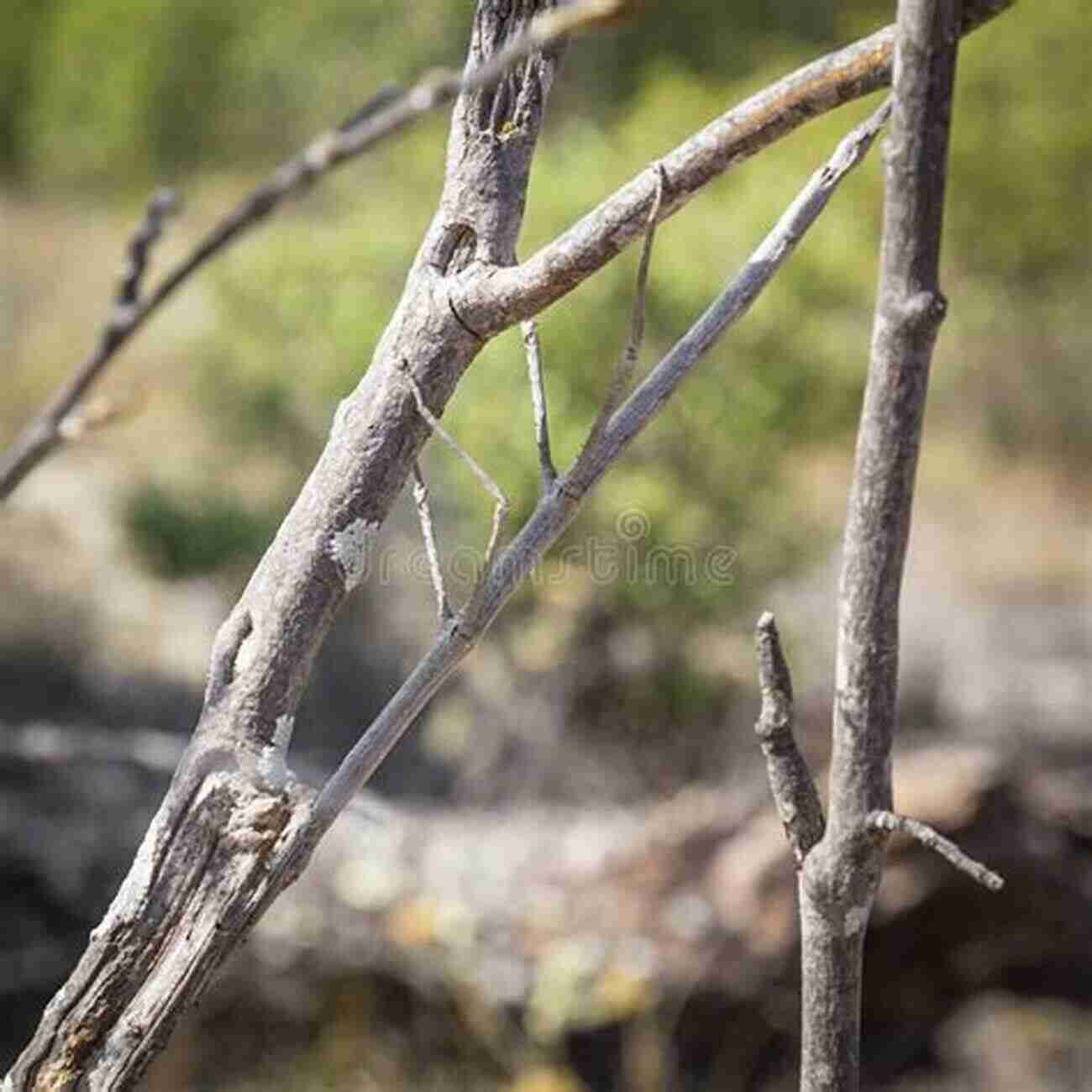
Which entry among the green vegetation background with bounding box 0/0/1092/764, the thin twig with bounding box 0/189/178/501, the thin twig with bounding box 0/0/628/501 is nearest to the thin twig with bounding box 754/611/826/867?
the thin twig with bounding box 0/0/628/501

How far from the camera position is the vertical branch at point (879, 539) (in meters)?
0.98

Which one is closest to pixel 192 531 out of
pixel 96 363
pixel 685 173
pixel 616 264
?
pixel 616 264

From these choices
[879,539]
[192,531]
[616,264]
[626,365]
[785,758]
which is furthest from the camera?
[192,531]

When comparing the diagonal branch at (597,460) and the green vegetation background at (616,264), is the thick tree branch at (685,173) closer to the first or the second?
the diagonal branch at (597,460)

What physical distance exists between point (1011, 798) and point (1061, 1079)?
146 centimetres

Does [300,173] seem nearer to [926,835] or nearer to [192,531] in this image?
[926,835]

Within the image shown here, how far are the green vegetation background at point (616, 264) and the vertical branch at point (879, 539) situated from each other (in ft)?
12.8

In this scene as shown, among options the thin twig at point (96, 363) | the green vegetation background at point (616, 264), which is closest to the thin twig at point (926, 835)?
the thin twig at point (96, 363)

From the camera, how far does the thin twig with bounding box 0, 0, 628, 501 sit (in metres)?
0.88

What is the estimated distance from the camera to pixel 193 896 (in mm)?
1157

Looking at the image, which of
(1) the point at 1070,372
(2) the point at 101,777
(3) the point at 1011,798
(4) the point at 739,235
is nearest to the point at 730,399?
(4) the point at 739,235

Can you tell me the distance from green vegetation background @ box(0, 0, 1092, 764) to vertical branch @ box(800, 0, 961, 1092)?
3.90 meters

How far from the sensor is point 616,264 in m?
5.92

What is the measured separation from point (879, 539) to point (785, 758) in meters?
0.19
